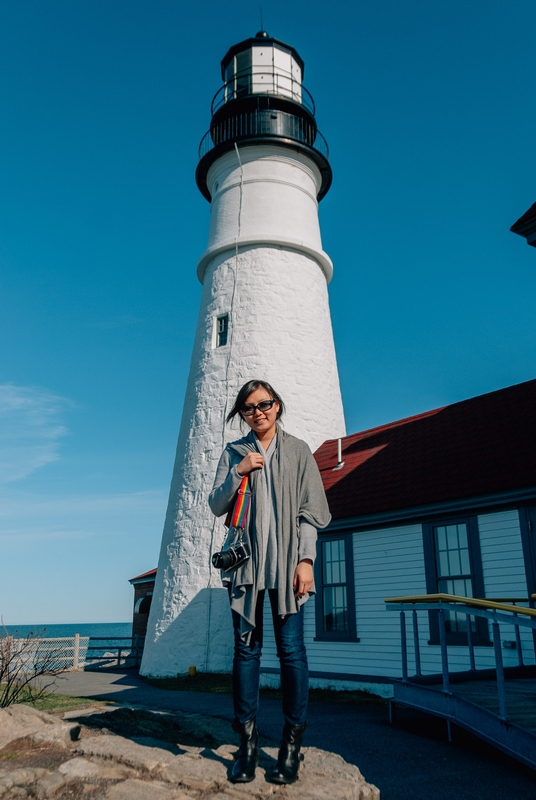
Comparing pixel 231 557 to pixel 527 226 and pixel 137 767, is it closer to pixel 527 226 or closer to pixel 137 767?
pixel 137 767

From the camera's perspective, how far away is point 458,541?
9.85 m

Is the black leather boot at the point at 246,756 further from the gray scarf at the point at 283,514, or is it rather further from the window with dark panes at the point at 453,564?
the window with dark panes at the point at 453,564

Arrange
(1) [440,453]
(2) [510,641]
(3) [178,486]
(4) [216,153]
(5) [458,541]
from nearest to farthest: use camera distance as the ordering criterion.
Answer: (2) [510,641]
(5) [458,541]
(1) [440,453]
(3) [178,486]
(4) [216,153]

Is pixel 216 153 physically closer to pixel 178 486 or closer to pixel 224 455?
pixel 178 486

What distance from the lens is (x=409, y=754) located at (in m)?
4.89

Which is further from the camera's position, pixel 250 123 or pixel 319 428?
pixel 250 123

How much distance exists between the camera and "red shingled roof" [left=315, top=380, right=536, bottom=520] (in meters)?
9.83

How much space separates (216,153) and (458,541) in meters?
13.0

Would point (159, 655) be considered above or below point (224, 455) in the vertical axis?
below

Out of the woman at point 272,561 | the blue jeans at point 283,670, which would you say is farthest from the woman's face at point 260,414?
the blue jeans at point 283,670

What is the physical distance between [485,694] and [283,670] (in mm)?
3070

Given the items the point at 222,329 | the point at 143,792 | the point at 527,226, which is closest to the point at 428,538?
the point at 527,226

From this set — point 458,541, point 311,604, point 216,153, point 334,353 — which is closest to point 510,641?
point 458,541

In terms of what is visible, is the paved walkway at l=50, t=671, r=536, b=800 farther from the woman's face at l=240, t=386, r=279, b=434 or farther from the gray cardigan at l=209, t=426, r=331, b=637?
the woman's face at l=240, t=386, r=279, b=434
